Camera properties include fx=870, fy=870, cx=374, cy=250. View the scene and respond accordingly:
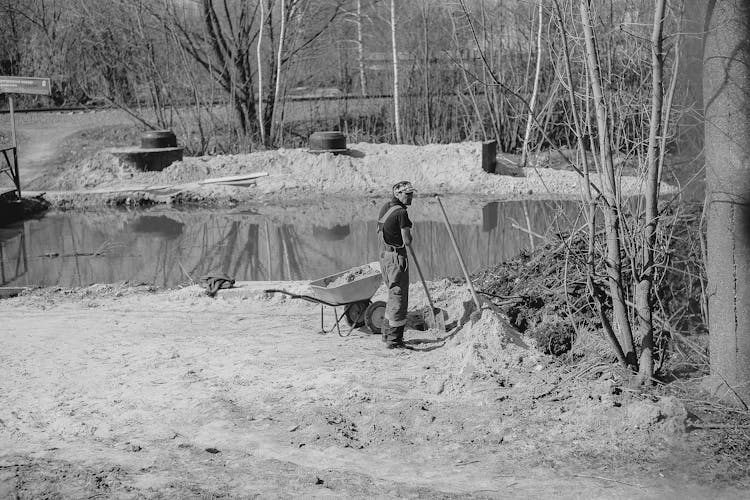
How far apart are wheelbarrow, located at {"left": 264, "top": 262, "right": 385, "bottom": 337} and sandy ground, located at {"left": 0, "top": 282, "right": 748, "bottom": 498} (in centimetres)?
20

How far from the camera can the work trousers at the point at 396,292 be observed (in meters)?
8.84

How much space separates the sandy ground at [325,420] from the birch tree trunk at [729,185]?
2.15 feet

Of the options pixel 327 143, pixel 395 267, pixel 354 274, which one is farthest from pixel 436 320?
pixel 327 143

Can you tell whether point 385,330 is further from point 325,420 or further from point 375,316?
point 325,420

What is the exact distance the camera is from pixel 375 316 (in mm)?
9562

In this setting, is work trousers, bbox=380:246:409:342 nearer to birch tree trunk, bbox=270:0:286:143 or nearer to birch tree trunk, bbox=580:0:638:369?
birch tree trunk, bbox=580:0:638:369

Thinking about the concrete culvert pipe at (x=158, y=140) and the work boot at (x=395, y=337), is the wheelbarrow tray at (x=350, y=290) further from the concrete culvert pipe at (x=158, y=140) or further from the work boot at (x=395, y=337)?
the concrete culvert pipe at (x=158, y=140)

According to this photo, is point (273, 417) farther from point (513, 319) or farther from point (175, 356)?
point (513, 319)

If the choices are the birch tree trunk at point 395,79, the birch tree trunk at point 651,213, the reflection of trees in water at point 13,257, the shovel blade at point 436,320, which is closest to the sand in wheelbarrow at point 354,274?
the shovel blade at point 436,320

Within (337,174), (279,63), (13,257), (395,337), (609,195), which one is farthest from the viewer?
(279,63)

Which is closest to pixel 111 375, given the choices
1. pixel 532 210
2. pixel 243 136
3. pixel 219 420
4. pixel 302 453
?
pixel 219 420

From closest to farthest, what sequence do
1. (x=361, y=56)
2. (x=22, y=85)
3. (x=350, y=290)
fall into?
1. (x=350, y=290)
2. (x=22, y=85)
3. (x=361, y=56)

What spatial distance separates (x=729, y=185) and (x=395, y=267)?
133 inches

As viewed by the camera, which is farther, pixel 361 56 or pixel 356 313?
pixel 361 56
